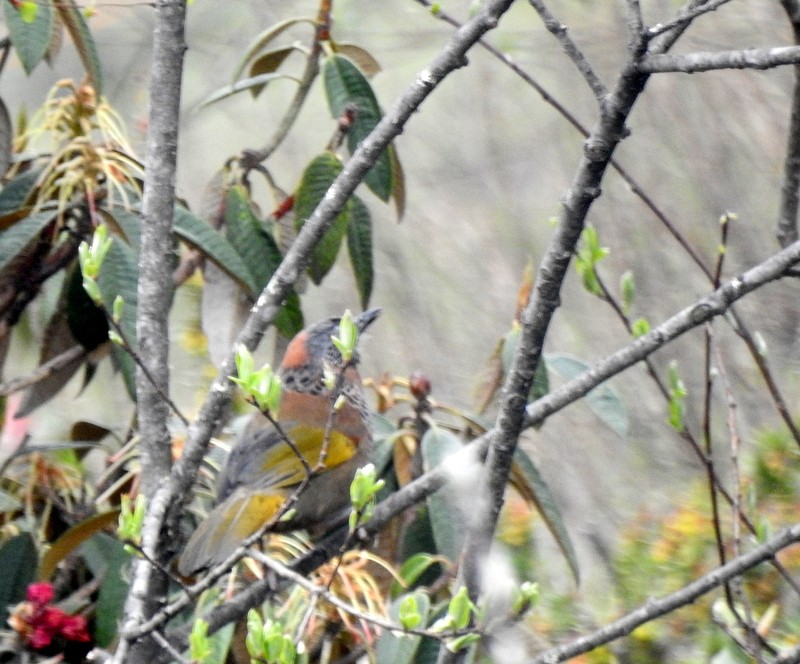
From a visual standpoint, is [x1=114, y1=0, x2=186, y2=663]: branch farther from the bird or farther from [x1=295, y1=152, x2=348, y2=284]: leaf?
[x1=295, y1=152, x2=348, y2=284]: leaf

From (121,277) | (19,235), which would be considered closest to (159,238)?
(121,277)

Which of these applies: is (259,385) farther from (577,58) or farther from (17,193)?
(17,193)

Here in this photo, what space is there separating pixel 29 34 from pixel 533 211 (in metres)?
3.80

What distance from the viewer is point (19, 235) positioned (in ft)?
8.65

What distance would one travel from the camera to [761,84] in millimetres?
5230

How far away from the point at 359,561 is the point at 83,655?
73 cm

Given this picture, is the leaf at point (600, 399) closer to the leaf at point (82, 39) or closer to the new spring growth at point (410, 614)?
the new spring growth at point (410, 614)

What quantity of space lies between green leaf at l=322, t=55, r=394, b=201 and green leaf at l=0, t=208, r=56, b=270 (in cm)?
79

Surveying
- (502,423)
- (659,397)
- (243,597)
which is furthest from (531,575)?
(502,423)

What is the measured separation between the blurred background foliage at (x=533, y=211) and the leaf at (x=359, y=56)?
64.6 inches

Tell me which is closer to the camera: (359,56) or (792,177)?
(792,177)

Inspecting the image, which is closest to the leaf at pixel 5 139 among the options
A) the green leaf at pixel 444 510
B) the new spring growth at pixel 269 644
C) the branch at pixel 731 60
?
the green leaf at pixel 444 510

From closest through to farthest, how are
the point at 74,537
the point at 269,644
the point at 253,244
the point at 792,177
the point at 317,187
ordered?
the point at 269,644, the point at 792,177, the point at 74,537, the point at 317,187, the point at 253,244

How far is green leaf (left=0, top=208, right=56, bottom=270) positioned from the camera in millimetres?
2619
